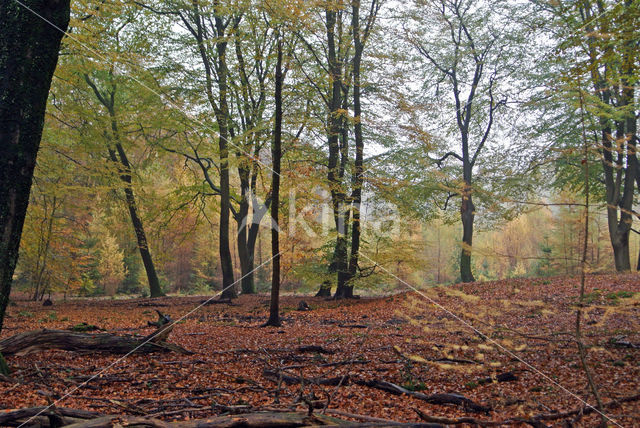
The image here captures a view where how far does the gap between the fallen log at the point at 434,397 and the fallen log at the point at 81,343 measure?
292 centimetres

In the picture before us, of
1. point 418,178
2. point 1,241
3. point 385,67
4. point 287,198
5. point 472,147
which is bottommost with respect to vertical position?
point 1,241

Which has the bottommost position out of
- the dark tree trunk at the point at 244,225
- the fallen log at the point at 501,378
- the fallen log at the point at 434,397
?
the fallen log at the point at 434,397

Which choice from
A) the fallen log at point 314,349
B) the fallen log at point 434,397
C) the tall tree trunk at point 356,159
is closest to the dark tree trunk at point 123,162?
the tall tree trunk at point 356,159

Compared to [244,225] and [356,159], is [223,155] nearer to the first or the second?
[244,225]

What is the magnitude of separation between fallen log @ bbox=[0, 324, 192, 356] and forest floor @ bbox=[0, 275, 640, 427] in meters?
0.12

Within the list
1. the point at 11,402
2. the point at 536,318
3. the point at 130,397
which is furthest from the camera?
the point at 536,318

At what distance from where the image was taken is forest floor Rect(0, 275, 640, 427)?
3.46 m

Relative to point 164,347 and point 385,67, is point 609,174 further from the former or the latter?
point 164,347

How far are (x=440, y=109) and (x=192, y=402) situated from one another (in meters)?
16.7

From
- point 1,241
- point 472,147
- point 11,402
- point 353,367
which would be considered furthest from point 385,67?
point 11,402

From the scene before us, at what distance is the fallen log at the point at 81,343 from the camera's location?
4887mm

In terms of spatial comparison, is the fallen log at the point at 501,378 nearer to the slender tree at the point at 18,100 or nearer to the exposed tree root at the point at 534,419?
the exposed tree root at the point at 534,419

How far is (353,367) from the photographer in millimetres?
4941

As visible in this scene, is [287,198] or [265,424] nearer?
[265,424]
